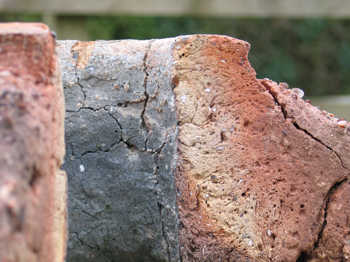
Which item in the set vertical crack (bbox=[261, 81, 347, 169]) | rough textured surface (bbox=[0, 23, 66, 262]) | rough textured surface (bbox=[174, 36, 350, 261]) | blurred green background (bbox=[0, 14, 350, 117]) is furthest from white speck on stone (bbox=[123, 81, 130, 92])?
blurred green background (bbox=[0, 14, 350, 117])

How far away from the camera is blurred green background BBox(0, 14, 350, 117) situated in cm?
539

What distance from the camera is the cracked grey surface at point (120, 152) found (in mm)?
1409

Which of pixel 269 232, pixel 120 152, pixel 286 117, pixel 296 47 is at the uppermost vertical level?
pixel 286 117

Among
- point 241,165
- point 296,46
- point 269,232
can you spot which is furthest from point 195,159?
point 296,46

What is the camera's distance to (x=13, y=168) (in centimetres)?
84

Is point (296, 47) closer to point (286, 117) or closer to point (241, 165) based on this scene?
point (286, 117)

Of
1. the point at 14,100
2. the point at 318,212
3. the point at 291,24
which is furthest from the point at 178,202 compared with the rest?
the point at 291,24

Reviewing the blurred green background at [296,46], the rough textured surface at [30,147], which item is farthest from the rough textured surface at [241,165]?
the blurred green background at [296,46]

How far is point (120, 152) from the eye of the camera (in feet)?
4.78

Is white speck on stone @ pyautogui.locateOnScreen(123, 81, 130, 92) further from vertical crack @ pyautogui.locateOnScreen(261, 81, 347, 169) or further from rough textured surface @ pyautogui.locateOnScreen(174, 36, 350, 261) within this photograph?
vertical crack @ pyautogui.locateOnScreen(261, 81, 347, 169)

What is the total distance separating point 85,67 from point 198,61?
30 cm

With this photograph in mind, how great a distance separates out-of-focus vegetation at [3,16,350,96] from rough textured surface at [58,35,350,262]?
3.77m

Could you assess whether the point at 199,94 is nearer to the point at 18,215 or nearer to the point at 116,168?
the point at 116,168

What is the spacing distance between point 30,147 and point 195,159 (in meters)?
0.54
